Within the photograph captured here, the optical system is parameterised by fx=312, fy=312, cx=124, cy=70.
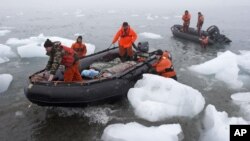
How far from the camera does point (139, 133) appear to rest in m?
6.25

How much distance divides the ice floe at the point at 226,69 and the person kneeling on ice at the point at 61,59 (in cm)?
501

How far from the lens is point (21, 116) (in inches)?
295

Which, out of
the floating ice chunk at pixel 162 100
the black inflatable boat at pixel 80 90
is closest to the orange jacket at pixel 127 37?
the black inflatable boat at pixel 80 90

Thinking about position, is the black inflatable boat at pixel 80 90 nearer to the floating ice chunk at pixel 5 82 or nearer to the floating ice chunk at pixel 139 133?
the floating ice chunk at pixel 139 133

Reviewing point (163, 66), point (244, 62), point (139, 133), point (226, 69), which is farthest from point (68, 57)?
point (244, 62)

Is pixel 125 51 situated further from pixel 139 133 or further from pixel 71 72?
pixel 139 133

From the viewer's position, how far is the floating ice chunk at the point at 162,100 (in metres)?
7.22

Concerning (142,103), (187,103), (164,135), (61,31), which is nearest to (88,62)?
(142,103)

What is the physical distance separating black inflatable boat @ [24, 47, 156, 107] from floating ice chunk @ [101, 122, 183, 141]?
1.08 m

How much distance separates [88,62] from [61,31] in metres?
12.5

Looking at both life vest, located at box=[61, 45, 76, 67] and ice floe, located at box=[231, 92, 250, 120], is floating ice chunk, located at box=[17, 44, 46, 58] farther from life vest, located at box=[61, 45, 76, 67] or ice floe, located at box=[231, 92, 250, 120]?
ice floe, located at box=[231, 92, 250, 120]

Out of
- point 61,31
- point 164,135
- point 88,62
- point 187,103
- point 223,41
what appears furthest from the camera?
point 61,31

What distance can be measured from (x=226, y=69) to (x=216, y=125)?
429cm

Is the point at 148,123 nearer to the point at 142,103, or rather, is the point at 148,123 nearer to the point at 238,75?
the point at 142,103
